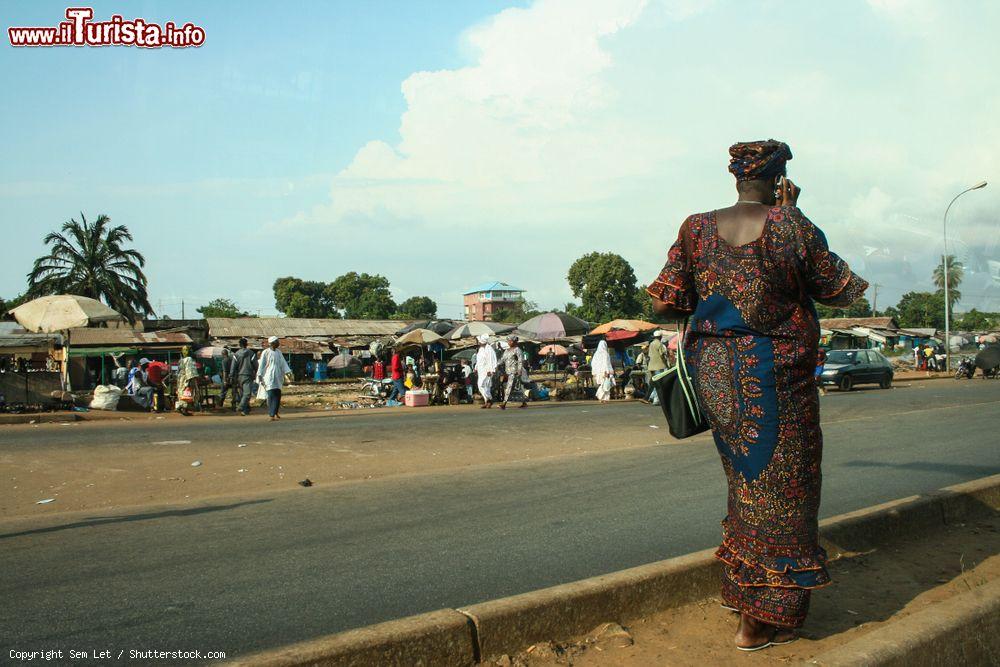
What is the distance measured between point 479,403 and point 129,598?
1874 centimetres

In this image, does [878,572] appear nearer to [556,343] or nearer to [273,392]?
[273,392]

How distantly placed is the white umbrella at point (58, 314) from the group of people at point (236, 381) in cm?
210

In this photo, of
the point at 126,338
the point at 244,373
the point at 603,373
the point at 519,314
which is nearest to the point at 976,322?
the point at 519,314

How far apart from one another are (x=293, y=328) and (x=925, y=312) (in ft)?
232

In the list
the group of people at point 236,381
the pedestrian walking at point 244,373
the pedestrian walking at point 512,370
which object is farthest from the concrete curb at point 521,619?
the pedestrian walking at point 512,370

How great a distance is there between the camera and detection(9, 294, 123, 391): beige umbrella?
666 inches

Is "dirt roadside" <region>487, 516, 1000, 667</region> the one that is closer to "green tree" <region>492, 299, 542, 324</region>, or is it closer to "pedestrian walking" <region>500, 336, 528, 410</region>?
"pedestrian walking" <region>500, 336, 528, 410</region>

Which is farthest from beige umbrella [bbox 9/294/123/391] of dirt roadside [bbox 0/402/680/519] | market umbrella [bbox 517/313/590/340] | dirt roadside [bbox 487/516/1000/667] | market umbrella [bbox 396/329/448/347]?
dirt roadside [bbox 487/516/1000/667]

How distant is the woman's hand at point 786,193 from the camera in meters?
3.54

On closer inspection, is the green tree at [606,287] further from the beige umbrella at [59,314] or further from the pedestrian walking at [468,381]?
the beige umbrella at [59,314]

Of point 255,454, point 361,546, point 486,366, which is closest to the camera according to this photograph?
point 361,546

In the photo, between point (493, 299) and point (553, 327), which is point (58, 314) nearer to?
point (553, 327)

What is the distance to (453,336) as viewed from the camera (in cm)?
2848

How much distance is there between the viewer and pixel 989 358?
3459cm
